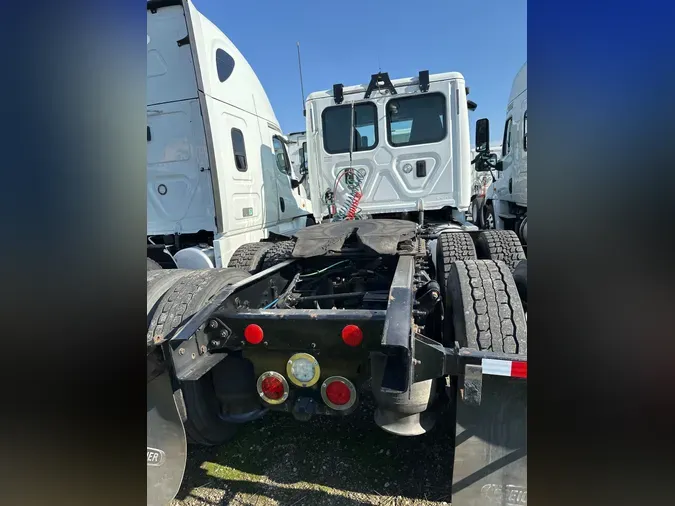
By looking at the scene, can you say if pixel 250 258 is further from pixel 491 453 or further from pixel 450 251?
pixel 491 453

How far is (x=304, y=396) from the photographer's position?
1.91 m

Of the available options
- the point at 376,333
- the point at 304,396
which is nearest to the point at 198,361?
the point at 304,396

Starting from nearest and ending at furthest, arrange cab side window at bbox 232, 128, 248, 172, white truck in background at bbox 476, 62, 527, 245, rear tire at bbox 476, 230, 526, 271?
rear tire at bbox 476, 230, 526, 271 → cab side window at bbox 232, 128, 248, 172 → white truck in background at bbox 476, 62, 527, 245

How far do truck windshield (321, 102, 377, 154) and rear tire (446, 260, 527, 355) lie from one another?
11.7 ft

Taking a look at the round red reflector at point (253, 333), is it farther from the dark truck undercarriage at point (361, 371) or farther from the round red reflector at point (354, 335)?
the round red reflector at point (354, 335)

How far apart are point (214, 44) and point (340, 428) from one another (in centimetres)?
485

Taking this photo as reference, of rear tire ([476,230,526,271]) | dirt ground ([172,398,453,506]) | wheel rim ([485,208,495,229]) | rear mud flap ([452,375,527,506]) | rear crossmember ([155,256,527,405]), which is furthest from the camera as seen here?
wheel rim ([485,208,495,229])

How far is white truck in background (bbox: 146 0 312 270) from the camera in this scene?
186 inches

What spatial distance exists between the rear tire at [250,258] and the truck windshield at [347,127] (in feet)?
6.54

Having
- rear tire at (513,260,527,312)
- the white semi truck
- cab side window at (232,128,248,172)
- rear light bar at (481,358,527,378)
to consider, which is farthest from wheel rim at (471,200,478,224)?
rear light bar at (481,358,527,378)

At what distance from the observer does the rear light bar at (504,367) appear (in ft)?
4.99

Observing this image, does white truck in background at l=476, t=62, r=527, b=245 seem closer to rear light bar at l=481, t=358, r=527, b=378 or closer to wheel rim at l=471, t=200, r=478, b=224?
wheel rim at l=471, t=200, r=478, b=224

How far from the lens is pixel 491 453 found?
5.70 feet
